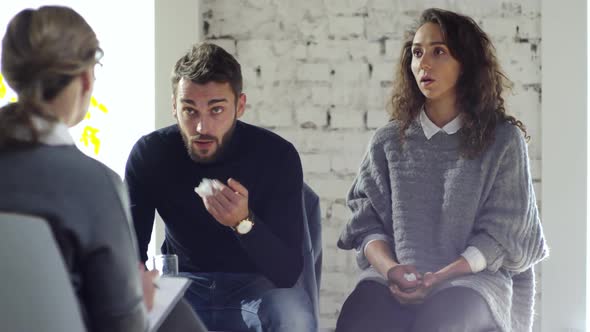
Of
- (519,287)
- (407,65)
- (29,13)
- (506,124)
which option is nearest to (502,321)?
(519,287)

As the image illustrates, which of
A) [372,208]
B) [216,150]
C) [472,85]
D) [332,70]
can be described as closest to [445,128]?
[472,85]

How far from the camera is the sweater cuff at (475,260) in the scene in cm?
209

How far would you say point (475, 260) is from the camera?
2.09 m

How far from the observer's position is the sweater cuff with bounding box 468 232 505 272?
2094mm

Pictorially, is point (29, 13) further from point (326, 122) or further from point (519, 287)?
point (326, 122)

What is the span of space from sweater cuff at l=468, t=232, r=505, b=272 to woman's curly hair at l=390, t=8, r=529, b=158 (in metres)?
0.21

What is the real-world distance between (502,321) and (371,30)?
135cm

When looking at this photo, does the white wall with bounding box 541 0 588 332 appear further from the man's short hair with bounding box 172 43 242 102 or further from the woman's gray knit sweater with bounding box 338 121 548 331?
the man's short hair with bounding box 172 43 242 102

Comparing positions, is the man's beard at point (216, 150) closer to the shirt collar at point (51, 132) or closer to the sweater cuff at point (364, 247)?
the sweater cuff at point (364, 247)

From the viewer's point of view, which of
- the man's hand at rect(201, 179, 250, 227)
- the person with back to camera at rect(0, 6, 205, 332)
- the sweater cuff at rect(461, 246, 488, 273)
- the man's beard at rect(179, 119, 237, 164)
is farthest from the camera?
the man's beard at rect(179, 119, 237, 164)

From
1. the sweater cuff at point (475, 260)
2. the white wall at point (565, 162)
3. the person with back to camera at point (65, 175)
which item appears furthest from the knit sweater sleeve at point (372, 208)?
the person with back to camera at point (65, 175)

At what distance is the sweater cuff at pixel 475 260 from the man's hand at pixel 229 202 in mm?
534

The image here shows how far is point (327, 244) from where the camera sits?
10.2 feet

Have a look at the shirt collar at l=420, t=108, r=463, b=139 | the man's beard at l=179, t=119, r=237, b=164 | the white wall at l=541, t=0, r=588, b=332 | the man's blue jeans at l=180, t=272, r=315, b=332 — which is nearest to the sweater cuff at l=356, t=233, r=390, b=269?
the man's blue jeans at l=180, t=272, r=315, b=332
